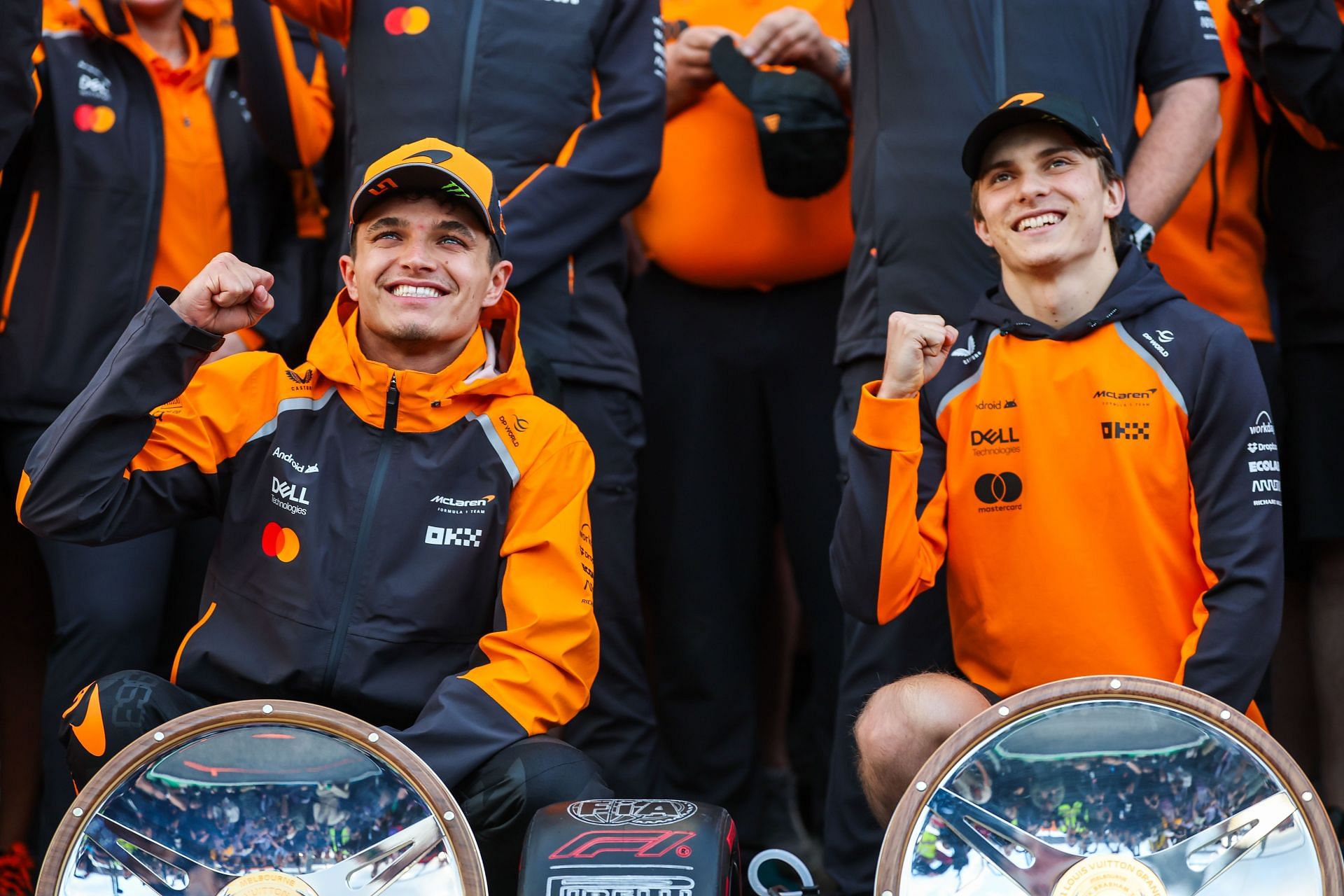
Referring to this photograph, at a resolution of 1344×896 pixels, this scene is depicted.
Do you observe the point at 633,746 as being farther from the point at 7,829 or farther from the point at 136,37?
the point at 136,37

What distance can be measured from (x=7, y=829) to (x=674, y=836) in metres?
2.03

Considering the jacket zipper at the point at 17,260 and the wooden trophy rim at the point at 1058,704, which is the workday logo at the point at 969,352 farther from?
the jacket zipper at the point at 17,260

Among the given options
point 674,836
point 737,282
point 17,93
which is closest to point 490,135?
point 737,282

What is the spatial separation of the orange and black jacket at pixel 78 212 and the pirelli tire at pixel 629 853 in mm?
1716

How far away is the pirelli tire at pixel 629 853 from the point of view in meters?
1.97

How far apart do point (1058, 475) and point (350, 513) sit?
1204 mm

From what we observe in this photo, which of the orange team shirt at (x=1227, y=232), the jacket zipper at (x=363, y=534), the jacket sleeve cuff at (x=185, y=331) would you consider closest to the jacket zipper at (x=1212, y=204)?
the orange team shirt at (x=1227, y=232)

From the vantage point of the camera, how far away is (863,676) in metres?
3.01

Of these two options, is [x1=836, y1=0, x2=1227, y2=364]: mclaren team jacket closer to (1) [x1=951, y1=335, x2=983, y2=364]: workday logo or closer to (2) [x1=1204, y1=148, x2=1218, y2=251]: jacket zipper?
(1) [x1=951, y1=335, x2=983, y2=364]: workday logo

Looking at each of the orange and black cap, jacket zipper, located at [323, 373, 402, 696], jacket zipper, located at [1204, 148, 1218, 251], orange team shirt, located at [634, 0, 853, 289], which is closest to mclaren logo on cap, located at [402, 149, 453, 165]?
the orange and black cap

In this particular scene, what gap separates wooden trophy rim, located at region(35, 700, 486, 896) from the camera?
1958 millimetres

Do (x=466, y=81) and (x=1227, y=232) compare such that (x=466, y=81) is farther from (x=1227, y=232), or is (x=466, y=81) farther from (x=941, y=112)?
(x=1227, y=232)

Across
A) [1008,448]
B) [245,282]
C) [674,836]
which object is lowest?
[674,836]

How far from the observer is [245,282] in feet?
8.04
